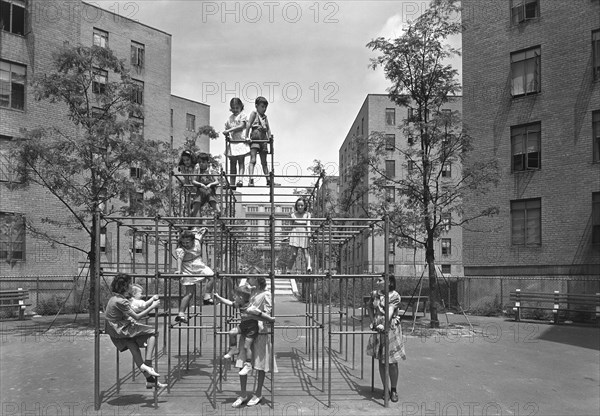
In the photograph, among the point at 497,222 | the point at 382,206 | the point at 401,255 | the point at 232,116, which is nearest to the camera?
the point at 232,116

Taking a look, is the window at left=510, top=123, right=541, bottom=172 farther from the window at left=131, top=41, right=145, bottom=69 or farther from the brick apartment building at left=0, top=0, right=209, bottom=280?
the window at left=131, top=41, right=145, bottom=69

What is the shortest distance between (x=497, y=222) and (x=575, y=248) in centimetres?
352

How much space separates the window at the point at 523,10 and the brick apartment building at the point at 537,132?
0.15ft

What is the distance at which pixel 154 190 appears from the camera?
61.9 ft

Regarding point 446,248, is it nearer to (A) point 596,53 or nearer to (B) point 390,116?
(B) point 390,116

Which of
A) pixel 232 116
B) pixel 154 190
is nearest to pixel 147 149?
pixel 154 190

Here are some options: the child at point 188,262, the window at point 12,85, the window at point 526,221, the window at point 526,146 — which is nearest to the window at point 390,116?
the window at point 526,146

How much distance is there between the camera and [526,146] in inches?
998

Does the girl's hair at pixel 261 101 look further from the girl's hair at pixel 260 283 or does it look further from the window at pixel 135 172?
the window at pixel 135 172

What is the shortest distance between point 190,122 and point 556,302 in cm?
4608

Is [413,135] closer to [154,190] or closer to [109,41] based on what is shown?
[154,190]

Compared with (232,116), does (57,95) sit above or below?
above

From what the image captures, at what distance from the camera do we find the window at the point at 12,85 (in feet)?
81.0

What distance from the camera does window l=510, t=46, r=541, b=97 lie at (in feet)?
82.8
